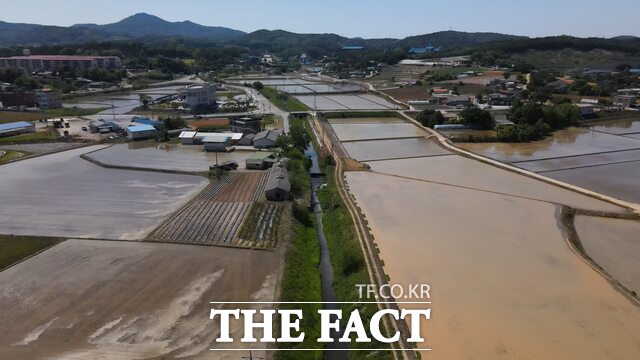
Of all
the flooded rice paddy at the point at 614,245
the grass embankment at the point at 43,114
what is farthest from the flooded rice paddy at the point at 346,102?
the flooded rice paddy at the point at 614,245

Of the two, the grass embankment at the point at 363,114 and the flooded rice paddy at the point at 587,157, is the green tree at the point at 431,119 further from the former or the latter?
the flooded rice paddy at the point at 587,157

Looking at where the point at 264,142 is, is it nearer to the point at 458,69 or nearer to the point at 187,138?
the point at 187,138

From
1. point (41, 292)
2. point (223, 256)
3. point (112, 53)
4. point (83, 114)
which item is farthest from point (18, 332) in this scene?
point (112, 53)

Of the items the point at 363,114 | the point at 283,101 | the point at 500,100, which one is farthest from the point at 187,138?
the point at 500,100

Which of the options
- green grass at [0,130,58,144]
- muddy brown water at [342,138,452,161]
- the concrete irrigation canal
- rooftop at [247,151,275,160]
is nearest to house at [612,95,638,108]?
muddy brown water at [342,138,452,161]

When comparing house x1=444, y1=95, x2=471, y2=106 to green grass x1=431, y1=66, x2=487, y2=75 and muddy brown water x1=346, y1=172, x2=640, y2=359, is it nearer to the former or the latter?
green grass x1=431, y1=66, x2=487, y2=75

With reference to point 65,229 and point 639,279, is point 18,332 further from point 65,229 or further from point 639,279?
point 639,279
